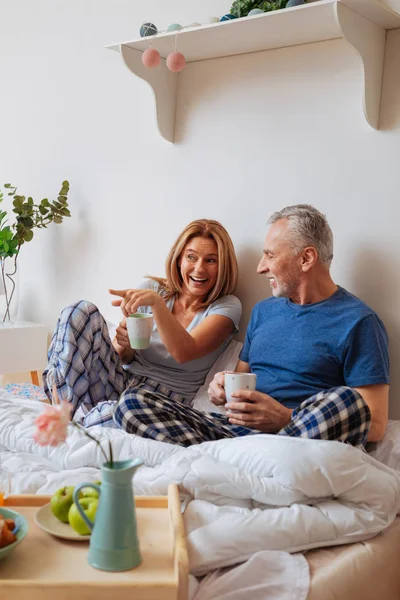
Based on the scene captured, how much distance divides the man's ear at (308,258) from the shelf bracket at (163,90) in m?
0.82

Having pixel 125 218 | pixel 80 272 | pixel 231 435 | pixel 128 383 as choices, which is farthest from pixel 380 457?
pixel 80 272

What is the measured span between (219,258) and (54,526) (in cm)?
127

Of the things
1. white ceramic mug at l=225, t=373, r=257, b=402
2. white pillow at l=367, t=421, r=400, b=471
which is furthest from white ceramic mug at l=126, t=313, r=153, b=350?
white pillow at l=367, t=421, r=400, b=471

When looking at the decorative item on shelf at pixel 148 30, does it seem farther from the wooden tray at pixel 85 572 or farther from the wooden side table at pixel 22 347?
the wooden tray at pixel 85 572

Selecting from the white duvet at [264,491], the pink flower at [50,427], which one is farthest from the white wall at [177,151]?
the pink flower at [50,427]

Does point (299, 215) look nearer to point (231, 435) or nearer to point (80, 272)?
point (231, 435)

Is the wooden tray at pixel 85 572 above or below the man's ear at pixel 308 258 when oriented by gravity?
below

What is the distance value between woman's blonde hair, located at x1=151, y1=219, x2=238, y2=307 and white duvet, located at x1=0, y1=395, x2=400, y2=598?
0.79 metres

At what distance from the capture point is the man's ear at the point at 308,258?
2036mm

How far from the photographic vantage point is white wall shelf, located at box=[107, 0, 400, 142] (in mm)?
1943

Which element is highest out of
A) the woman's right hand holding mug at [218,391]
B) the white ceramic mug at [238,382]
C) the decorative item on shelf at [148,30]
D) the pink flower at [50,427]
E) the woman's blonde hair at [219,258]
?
the decorative item on shelf at [148,30]

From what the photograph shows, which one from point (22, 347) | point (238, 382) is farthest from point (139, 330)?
point (22, 347)

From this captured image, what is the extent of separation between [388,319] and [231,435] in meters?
0.57

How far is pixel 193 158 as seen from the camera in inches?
101
